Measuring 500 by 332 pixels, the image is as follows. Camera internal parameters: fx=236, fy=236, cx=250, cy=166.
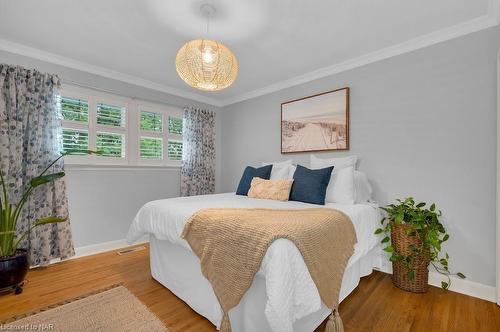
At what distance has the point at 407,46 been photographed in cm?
236

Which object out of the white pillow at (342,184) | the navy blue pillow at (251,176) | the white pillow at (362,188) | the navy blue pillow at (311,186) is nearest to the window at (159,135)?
the navy blue pillow at (251,176)

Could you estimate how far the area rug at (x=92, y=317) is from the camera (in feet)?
5.11

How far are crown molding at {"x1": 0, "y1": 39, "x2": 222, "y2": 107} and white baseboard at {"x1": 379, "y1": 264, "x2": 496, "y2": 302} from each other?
153 inches

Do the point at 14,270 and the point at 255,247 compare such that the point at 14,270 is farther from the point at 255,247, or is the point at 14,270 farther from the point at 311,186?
the point at 311,186

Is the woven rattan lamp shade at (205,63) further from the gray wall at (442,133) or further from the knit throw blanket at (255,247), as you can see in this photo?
the gray wall at (442,133)

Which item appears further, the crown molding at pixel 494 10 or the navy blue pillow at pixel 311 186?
the navy blue pillow at pixel 311 186

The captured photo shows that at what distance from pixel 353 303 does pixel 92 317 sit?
1.94 metres

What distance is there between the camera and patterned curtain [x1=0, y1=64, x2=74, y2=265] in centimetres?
237

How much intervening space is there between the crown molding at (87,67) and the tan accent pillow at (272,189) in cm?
208

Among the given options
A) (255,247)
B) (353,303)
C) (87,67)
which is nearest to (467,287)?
(353,303)

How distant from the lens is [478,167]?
2004 mm

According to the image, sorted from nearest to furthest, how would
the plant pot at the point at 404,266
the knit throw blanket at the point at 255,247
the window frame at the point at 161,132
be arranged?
the knit throw blanket at the point at 255,247 → the plant pot at the point at 404,266 → the window frame at the point at 161,132

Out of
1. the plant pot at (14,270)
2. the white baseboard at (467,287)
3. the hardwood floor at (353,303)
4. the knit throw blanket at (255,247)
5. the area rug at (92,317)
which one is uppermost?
the knit throw blanket at (255,247)

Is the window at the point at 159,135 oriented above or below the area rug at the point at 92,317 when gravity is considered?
above
